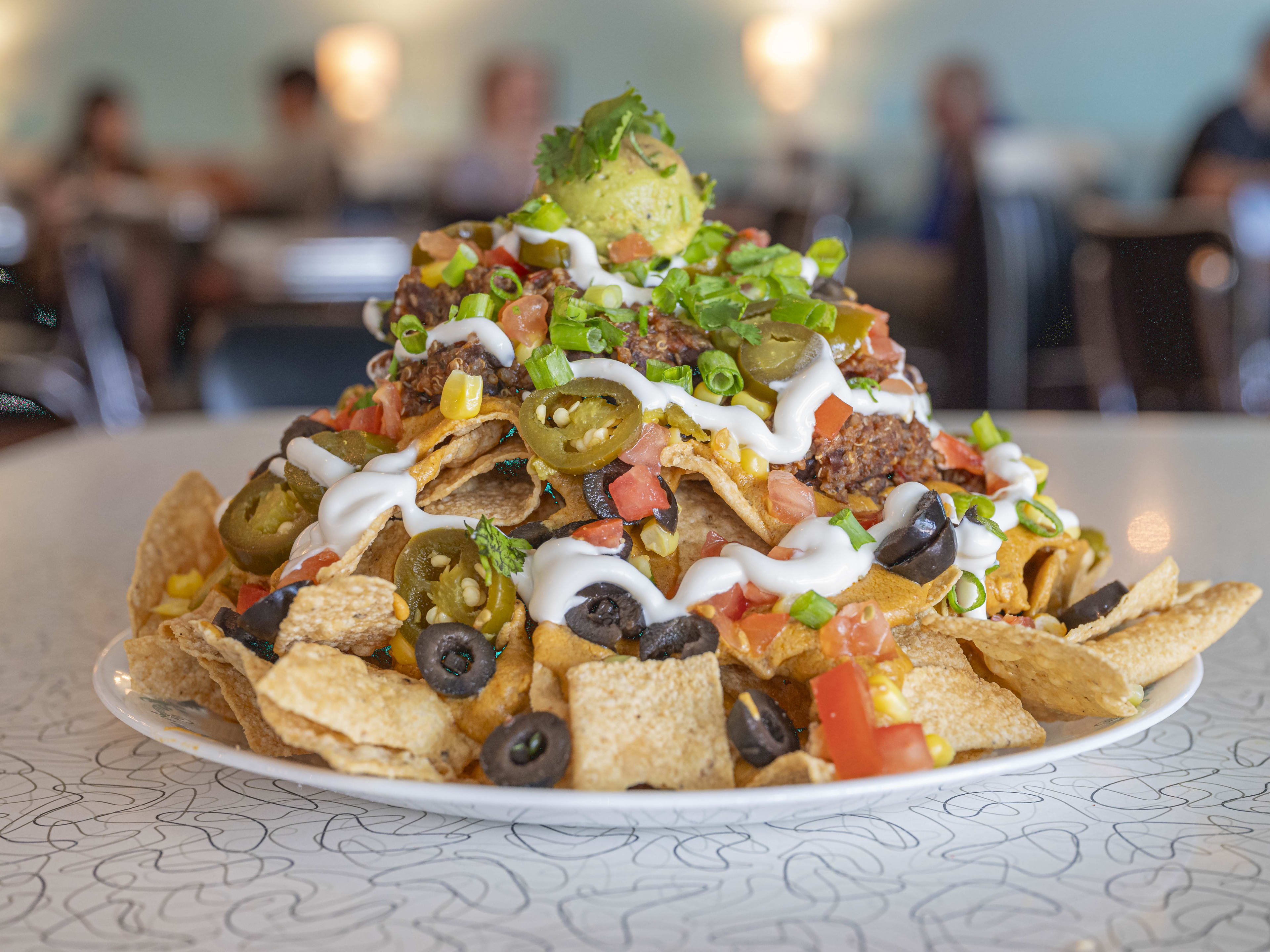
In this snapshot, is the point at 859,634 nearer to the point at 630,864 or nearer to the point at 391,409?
→ the point at 630,864

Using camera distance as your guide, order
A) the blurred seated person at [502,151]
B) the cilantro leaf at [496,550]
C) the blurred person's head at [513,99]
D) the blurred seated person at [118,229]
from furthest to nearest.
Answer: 1. the blurred person's head at [513,99]
2. the blurred seated person at [502,151]
3. the blurred seated person at [118,229]
4. the cilantro leaf at [496,550]

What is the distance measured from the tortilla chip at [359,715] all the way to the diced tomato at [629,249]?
0.79 metres

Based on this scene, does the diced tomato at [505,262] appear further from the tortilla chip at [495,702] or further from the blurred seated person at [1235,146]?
the blurred seated person at [1235,146]

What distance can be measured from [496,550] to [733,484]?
0.35 m

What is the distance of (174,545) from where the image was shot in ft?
6.47

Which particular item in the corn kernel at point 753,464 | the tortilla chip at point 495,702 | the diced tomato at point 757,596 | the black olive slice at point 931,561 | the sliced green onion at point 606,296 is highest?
the sliced green onion at point 606,296

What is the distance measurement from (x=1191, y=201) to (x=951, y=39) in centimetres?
546

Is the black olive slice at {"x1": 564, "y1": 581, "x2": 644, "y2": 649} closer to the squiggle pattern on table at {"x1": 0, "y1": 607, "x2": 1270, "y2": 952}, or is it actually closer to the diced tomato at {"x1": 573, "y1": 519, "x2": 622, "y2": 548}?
the diced tomato at {"x1": 573, "y1": 519, "x2": 622, "y2": 548}

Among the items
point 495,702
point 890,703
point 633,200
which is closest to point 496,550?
point 495,702

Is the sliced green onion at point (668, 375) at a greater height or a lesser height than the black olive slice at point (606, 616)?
greater

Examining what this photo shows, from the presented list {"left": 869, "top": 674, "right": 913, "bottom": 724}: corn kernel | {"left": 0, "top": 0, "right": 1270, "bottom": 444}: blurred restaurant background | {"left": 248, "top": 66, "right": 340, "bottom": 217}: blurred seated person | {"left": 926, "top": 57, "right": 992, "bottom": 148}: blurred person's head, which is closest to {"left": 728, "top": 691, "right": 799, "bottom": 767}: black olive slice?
{"left": 869, "top": 674, "right": 913, "bottom": 724}: corn kernel

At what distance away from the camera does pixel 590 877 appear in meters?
1.22

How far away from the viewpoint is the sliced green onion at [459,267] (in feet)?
6.02

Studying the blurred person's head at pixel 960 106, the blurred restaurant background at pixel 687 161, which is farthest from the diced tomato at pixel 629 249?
the blurred person's head at pixel 960 106
